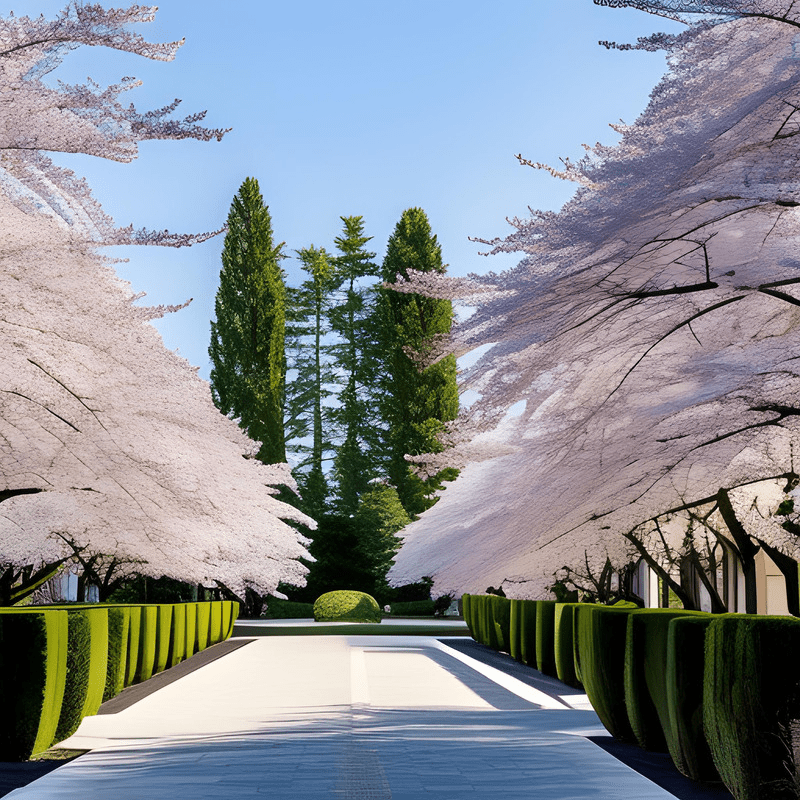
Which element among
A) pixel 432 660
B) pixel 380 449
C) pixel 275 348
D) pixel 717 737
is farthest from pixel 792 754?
pixel 380 449

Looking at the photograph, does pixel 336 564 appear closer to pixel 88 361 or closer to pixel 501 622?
pixel 501 622

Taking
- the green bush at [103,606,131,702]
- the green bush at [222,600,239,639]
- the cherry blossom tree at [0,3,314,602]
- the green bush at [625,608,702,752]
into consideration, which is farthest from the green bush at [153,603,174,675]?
the green bush at [222,600,239,639]

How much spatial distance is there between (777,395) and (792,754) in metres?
3.46

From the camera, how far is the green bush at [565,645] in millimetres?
16594

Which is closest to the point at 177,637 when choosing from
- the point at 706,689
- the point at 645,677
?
the point at 645,677

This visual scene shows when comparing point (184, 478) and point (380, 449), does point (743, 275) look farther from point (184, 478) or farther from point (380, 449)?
point (380, 449)

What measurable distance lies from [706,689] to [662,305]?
10.8 feet

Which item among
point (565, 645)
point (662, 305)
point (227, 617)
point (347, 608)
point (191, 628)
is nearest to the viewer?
point (662, 305)

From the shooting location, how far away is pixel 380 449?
6112 centimetres

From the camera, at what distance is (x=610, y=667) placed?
10.8 m

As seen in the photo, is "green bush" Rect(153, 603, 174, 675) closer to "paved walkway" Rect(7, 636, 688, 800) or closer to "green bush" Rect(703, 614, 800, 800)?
"paved walkway" Rect(7, 636, 688, 800)

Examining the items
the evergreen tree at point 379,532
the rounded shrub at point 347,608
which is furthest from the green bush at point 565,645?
the evergreen tree at point 379,532

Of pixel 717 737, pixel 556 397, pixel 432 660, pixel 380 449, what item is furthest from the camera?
pixel 380 449

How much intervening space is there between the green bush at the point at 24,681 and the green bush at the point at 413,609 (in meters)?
42.4
